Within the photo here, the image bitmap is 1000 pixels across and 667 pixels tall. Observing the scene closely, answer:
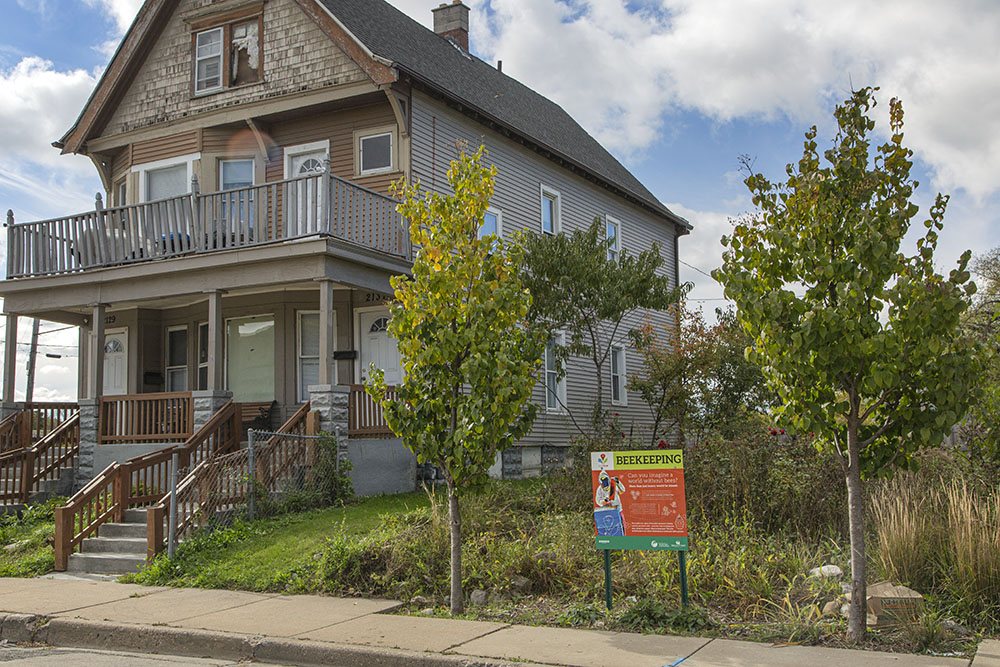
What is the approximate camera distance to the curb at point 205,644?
259 inches

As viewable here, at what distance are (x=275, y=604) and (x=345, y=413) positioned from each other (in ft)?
17.7

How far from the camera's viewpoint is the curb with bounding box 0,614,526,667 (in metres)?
6.57

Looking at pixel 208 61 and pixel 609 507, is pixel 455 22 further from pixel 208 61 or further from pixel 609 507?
pixel 609 507

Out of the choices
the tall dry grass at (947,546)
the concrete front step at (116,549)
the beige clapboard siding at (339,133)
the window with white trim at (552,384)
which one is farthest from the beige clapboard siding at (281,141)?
the tall dry grass at (947,546)

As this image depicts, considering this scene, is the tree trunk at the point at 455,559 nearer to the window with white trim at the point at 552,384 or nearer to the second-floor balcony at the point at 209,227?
the second-floor balcony at the point at 209,227

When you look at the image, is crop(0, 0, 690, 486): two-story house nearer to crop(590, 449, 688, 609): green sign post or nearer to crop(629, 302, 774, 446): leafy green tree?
crop(629, 302, 774, 446): leafy green tree

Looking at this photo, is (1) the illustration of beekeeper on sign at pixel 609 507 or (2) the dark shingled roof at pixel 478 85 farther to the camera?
(2) the dark shingled roof at pixel 478 85

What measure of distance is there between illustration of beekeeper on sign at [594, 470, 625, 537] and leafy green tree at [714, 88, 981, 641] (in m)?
1.71

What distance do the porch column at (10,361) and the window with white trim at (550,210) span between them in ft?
35.7

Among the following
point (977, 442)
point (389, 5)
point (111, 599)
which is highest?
point (389, 5)

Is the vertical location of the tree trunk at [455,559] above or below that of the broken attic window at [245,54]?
below

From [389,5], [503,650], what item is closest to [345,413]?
[503,650]

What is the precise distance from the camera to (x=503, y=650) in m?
6.58

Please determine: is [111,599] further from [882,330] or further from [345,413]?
[882,330]
